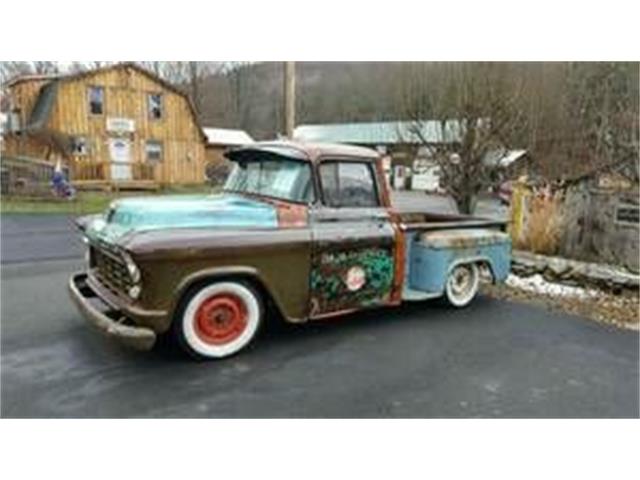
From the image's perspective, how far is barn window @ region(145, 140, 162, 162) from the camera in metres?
30.5

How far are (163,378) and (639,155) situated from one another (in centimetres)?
899

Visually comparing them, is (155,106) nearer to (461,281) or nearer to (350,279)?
(461,281)

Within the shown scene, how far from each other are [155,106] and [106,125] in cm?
288

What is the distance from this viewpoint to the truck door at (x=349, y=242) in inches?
233

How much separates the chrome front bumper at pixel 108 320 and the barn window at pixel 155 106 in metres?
25.9

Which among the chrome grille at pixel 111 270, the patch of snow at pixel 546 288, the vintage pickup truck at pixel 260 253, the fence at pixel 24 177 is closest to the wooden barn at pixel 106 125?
the fence at pixel 24 177

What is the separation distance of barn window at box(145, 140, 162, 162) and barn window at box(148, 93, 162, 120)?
124 cm

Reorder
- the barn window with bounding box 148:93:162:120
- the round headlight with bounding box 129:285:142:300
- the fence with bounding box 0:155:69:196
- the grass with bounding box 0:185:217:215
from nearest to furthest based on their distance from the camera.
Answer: the round headlight with bounding box 129:285:142:300, the grass with bounding box 0:185:217:215, the fence with bounding box 0:155:69:196, the barn window with bounding box 148:93:162:120

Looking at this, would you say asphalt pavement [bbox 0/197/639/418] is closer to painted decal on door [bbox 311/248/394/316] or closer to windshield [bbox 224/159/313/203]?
painted decal on door [bbox 311/248/394/316]

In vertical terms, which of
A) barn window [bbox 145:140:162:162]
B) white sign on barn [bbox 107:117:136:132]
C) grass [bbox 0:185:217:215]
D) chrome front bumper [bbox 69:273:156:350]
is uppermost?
white sign on barn [bbox 107:117:136:132]

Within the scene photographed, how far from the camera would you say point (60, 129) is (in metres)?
27.3

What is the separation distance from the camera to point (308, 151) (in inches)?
240

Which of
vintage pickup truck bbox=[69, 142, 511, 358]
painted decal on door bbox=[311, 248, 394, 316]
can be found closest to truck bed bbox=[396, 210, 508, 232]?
vintage pickup truck bbox=[69, 142, 511, 358]

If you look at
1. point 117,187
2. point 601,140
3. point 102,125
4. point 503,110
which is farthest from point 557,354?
point 102,125
